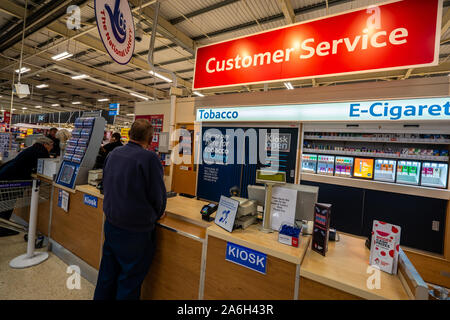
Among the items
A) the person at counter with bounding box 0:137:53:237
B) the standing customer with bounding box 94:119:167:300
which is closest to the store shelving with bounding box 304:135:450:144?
the standing customer with bounding box 94:119:167:300

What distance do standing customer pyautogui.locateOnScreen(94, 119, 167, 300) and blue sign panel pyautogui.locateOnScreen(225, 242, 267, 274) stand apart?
67 cm

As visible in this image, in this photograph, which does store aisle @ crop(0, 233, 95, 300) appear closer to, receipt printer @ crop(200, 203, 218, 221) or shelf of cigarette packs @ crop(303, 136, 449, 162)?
receipt printer @ crop(200, 203, 218, 221)

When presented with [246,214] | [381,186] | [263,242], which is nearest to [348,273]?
[263,242]

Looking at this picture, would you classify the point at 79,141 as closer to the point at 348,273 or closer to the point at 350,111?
the point at 348,273

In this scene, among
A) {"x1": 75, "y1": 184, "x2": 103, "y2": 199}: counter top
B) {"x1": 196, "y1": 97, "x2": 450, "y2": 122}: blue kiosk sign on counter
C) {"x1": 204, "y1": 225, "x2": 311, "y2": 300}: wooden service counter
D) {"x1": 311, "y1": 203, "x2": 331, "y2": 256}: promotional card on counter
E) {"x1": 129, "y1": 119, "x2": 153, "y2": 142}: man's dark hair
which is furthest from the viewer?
{"x1": 196, "y1": 97, "x2": 450, "y2": 122}: blue kiosk sign on counter

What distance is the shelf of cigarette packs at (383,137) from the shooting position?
3111 millimetres

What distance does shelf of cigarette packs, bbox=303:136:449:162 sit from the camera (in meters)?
3.15

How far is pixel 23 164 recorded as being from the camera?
3096 millimetres

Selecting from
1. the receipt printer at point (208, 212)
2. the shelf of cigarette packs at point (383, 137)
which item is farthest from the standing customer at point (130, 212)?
the shelf of cigarette packs at point (383, 137)

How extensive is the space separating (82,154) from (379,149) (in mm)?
4772

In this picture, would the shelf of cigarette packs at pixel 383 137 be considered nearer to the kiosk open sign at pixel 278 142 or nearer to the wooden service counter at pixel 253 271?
the kiosk open sign at pixel 278 142

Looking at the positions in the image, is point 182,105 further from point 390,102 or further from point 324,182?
point 390,102

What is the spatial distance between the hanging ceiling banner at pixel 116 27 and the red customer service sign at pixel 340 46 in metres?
1.30
